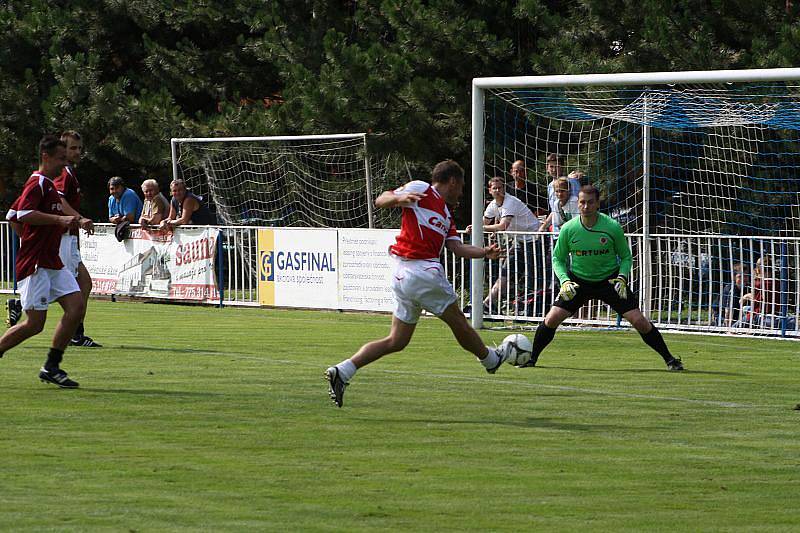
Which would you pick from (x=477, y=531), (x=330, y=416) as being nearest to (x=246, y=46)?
(x=330, y=416)

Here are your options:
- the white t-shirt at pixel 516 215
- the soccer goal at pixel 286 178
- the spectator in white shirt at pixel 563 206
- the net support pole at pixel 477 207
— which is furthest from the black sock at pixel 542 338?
the soccer goal at pixel 286 178

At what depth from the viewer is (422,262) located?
11312mm

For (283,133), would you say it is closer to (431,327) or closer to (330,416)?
(431,327)

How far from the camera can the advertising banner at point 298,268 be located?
2169cm

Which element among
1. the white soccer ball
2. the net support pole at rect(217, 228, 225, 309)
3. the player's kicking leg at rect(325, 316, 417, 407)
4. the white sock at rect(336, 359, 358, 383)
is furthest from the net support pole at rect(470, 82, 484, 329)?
the white sock at rect(336, 359, 358, 383)

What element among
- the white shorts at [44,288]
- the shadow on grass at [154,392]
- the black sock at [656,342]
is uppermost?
the white shorts at [44,288]

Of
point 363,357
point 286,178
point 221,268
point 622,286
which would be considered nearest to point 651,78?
point 622,286

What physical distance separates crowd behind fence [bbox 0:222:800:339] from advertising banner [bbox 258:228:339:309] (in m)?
1.96

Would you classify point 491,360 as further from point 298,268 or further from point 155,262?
point 155,262

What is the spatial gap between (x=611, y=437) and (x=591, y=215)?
4801 millimetres

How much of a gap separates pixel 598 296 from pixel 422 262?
358 cm

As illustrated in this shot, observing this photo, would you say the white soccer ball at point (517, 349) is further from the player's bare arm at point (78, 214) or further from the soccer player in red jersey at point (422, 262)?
the player's bare arm at point (78, 214)

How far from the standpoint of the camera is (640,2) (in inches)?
913

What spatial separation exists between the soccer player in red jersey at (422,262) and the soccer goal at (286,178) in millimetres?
13914
